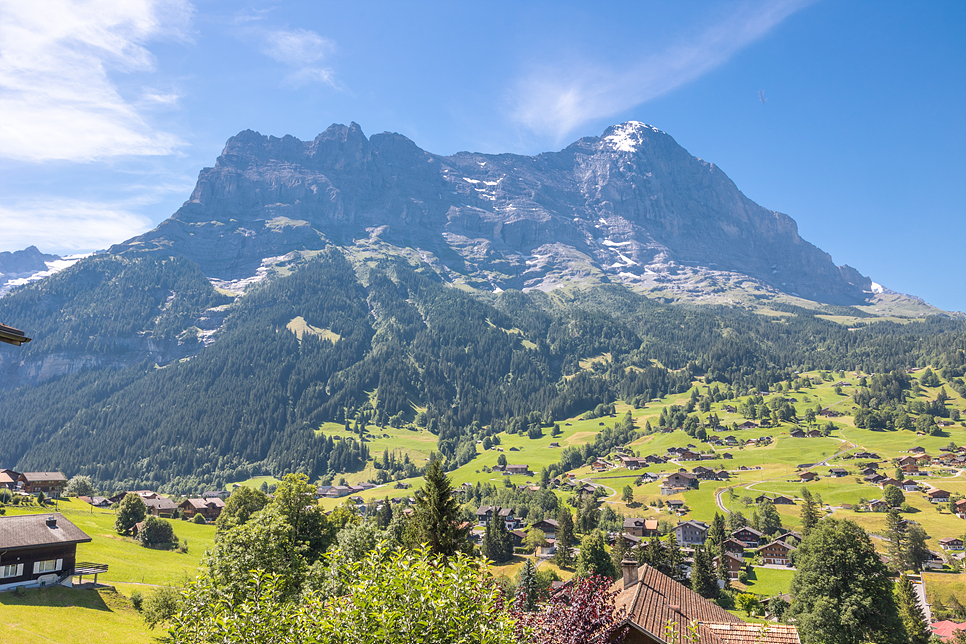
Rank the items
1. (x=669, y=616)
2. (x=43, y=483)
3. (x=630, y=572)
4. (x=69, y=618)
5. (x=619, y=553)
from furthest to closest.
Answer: (x=43, y=483)
(x=619, y=553)
(x=69, y=618)
(x=630, y=572)
(x=669, y=616)

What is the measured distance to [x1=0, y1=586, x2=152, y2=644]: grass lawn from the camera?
38.9 metres

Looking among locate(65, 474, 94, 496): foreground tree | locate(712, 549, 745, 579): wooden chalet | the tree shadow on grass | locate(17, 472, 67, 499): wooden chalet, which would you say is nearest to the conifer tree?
locate(712, 549, 745, 579): wooden chalet

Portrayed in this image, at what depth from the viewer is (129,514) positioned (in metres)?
95.0

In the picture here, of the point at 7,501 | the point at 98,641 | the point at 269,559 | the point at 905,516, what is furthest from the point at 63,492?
the point at 905,516

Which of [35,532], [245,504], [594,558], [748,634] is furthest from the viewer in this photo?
[245,504]

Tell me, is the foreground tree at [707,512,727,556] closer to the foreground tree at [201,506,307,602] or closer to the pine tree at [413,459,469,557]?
the pine tree at [413,459,469,557]

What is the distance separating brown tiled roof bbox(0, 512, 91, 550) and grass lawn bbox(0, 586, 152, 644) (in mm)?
4430

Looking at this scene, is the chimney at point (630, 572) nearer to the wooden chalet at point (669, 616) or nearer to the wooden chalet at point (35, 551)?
the wooden chalet at point (669, 616)

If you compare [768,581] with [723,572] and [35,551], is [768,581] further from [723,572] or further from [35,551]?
[35,551]

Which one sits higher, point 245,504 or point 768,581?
point 245,504

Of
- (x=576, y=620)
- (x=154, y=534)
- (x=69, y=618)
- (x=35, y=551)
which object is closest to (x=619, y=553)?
(x=69, y=618)

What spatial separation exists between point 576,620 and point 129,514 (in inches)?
4305

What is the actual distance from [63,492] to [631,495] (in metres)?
164

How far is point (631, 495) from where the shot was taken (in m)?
169
